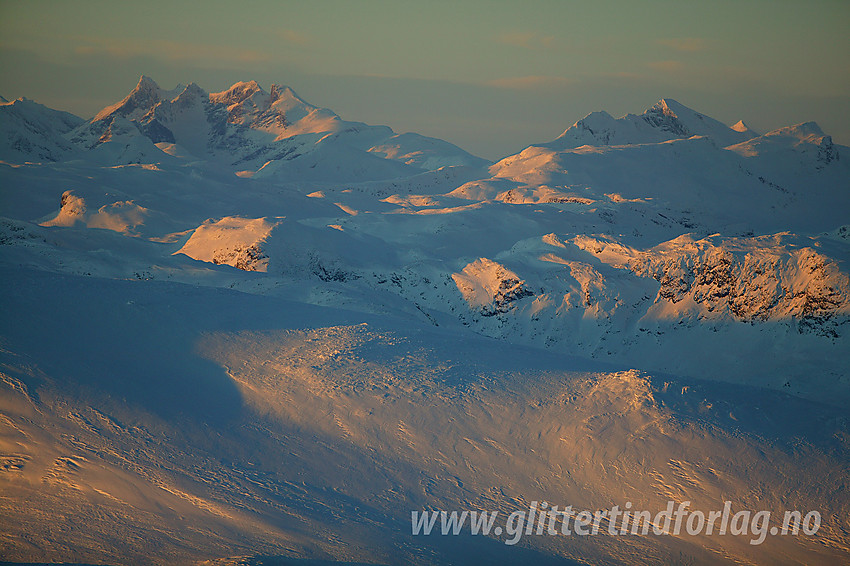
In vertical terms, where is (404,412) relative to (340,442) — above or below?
above

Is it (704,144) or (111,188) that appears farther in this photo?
(704,144)

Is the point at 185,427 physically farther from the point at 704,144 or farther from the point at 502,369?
the point at 704,144

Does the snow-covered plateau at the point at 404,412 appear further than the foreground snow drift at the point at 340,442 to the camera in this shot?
Yes

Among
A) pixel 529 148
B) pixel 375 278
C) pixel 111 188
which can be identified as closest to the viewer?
pixel 375 278

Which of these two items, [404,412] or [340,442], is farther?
[404,412]

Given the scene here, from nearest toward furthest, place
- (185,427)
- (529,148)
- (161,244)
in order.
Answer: (185,427), (161,244), (529,148)

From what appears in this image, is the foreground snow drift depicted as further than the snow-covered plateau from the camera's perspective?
No

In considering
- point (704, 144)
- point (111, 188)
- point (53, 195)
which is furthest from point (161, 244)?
point (704, 144)

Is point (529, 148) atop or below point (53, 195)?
atop

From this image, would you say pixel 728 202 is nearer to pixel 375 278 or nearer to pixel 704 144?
pixel 704 144

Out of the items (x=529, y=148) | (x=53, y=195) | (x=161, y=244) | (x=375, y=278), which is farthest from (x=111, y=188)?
(x=529, y=148)
